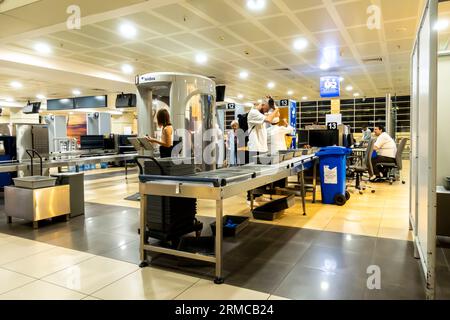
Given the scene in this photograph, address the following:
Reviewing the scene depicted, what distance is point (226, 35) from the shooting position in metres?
6.46

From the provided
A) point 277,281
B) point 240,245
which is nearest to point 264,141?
point 240,245

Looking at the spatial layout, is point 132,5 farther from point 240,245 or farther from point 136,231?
point 240,245

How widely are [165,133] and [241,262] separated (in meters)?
2.36

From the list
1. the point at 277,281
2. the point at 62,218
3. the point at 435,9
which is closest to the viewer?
the point at 435,9

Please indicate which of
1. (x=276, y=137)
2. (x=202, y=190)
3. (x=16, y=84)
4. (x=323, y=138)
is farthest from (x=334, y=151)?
(x=16, y=84)

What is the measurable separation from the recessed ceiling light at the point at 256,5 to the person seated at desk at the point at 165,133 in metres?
2.15

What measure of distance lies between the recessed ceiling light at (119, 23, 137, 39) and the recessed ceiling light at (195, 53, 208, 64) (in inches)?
76.2

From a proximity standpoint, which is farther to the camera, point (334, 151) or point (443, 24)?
point (443, 24)

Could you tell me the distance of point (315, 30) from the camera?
6211 mm

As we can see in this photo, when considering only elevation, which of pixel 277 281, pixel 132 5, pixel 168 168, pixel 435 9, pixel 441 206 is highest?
pixel 132 5
